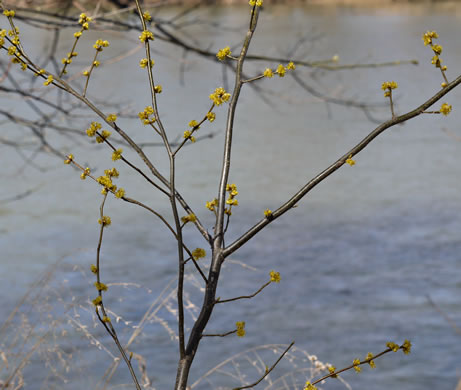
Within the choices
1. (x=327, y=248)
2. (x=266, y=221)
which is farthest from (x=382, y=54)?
(x=266, y=221)

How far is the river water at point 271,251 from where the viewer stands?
13.6 ft

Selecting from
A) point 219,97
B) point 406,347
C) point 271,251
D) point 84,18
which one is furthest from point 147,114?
point 271,251

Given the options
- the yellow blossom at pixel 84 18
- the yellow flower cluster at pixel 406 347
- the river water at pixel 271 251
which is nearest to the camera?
the yellow flower cluster at pixel 406 347

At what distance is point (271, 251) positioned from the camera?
593 cm

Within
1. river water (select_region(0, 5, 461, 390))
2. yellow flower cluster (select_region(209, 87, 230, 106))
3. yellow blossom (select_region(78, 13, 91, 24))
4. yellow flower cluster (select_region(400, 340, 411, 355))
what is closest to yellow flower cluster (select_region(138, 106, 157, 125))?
yellow flower cluster (select_region(209, 87, 230, 106))

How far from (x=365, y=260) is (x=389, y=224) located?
2.73ft

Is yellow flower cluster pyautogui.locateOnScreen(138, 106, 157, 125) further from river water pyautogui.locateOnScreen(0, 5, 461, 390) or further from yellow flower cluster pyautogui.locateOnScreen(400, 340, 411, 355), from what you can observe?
river water pyautogui.locateOnScreen(0, 5, 461, 390)

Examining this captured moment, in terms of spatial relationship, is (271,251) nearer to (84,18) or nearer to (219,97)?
(84,18)

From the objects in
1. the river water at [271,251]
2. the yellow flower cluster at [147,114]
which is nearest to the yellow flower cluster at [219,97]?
the yellow flower cluster at [147,114]

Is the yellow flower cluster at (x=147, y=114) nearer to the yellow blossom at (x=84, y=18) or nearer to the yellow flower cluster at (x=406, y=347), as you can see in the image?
the yellow blossom at (x=84, y=18)

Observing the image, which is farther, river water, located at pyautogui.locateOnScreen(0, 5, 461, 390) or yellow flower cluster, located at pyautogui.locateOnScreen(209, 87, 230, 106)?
river water, located at pyautogui.locateOnScreen(0, 5, 461, 390)

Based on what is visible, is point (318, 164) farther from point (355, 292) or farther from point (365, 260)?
point (355, 292)

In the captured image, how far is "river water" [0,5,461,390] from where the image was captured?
4.16 metres

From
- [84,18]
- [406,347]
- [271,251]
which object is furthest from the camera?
[271,251]
